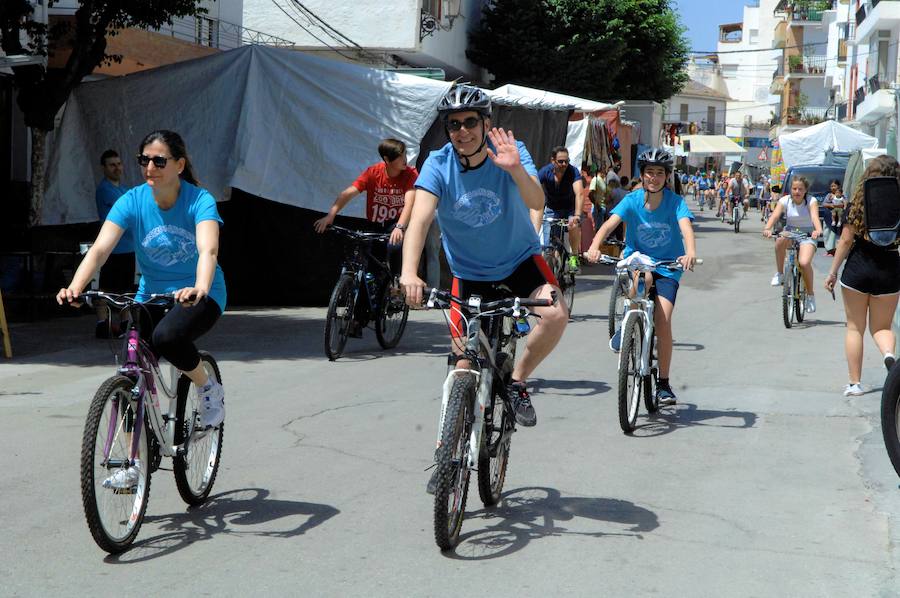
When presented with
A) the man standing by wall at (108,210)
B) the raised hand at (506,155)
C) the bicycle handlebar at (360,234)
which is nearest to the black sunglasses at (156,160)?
the raised hand at (506,155)

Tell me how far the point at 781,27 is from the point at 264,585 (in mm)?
95530

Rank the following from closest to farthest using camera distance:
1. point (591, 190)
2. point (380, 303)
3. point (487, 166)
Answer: point (487, 166) → point (380, 303) → point (591, 190)

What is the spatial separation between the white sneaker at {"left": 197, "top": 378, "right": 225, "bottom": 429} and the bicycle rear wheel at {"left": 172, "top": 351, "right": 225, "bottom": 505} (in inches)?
1.1

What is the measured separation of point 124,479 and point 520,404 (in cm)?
187

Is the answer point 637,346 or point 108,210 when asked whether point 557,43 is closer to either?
point 108,210

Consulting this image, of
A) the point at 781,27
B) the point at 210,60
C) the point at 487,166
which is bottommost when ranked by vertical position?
the point at 487,166

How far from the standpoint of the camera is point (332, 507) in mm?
5953

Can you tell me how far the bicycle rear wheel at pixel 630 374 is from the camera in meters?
7.75

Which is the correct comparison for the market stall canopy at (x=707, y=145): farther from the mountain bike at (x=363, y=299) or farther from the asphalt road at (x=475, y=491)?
the asphalt road at (x=475, y=491)

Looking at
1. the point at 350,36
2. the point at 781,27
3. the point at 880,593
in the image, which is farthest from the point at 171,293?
the point at 781,27

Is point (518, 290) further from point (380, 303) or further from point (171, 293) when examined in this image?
point (380, 303)

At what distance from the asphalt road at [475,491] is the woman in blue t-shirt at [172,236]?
2.82ft

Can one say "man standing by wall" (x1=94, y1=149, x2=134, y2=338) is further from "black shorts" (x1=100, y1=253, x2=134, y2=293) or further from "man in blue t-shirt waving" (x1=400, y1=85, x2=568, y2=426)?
"man in blue t-shirt waving" (x1=400, y1=85, x2=568, y2=426)

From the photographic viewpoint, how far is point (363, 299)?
37.4ft
